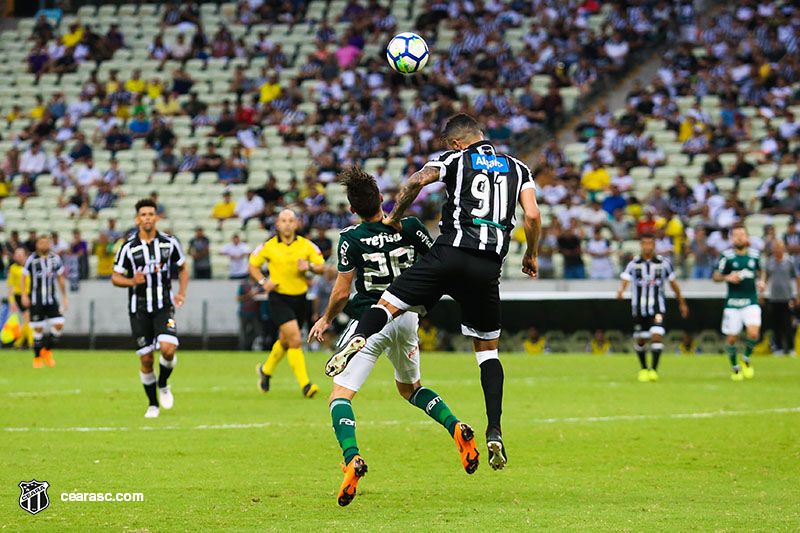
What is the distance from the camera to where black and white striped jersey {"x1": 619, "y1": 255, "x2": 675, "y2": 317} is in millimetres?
18875

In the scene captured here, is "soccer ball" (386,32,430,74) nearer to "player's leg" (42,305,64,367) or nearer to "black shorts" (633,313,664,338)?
"black shorts" (633,313,664,338)

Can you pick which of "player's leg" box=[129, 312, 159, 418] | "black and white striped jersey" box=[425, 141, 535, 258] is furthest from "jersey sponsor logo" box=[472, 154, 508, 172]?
"player's leg" box=[129, 312, 159, 418]

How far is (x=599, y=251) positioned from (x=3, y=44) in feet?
77.4

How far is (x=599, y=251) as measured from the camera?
80.8ft

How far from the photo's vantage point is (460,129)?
320 inches

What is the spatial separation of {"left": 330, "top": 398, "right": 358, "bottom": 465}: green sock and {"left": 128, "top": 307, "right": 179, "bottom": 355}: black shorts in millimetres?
5280

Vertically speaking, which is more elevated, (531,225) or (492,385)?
(531,225)

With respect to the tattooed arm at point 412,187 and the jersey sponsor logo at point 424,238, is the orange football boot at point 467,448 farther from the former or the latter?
the tattooed arm at point 412,187

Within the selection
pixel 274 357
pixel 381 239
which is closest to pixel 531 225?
pixel 381 239

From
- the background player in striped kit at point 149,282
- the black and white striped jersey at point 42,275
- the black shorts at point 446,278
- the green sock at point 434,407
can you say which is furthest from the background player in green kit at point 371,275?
the black and white striped jersey at point 42,275

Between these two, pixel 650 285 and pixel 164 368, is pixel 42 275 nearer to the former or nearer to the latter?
pixel 164 368

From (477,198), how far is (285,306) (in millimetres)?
7986

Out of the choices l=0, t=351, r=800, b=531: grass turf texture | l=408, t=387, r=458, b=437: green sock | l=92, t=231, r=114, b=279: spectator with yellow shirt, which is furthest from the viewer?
l=92, t=231, r=114, b=279: spectator with yellow shirt

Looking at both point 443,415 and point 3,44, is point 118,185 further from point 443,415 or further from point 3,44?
point 443,415
